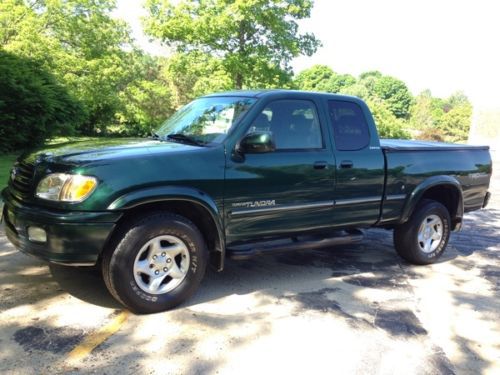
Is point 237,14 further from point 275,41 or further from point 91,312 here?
point 91,312

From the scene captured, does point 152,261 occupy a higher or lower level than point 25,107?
lower

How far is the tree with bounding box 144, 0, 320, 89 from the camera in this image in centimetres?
1769

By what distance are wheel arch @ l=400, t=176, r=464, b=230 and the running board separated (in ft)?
2.47

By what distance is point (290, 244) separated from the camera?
4684 mm

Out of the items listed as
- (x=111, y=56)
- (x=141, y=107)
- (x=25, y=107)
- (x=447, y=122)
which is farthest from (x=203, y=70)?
(x=447, y=122)

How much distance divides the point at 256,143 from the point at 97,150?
1346 mm

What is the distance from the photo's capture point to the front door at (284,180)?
4.28 meters

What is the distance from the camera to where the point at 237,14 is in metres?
17.4

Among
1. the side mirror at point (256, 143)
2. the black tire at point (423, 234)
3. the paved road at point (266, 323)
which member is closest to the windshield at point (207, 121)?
the side mirror at point (256, 143)

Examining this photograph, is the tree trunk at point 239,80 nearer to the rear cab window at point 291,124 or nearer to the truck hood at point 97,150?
the rear cab window at point 291,124

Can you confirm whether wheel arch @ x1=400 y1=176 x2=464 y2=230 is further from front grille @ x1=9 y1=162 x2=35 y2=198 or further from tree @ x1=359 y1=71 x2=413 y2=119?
tree @ x1=359 y1=71 x2=413 y2=119

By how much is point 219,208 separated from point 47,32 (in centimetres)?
2062

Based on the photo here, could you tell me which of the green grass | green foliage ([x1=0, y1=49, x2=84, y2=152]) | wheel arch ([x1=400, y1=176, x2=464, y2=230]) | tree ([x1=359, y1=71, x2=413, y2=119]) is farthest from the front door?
tree ([x1=359, y1=71, x2=413, y2=119])

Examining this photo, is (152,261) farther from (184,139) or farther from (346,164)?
(346,164)
